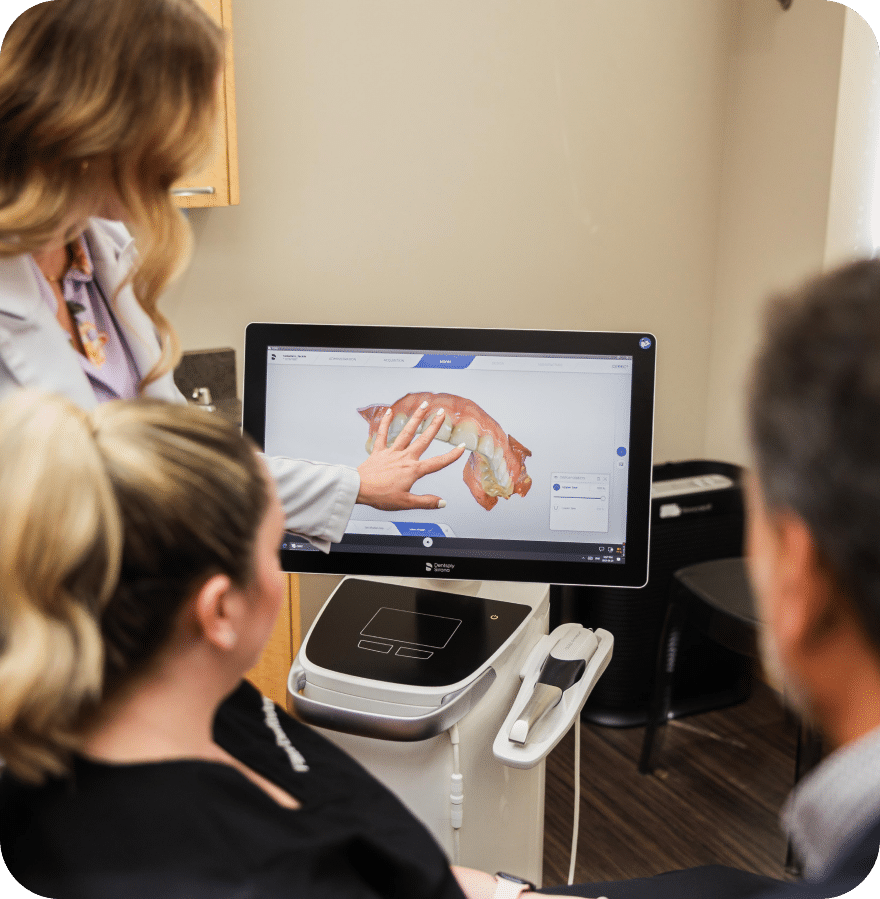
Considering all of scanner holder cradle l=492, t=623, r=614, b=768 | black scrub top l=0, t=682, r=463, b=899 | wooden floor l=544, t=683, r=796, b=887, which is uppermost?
black scrub top l=0, t=682, r=463, b=899

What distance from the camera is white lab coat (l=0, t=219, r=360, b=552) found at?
3.47ft

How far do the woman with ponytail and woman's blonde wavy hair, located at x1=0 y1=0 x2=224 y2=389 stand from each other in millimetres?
386

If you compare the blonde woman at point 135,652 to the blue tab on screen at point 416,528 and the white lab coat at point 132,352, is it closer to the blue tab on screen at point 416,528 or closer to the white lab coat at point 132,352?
the white lab coat at point 132,352

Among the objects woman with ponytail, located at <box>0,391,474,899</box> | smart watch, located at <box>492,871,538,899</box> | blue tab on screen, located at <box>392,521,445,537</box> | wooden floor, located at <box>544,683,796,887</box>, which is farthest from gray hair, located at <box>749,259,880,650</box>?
wooden floor, located at <box>544,683,796,887</box>

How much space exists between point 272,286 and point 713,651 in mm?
1598

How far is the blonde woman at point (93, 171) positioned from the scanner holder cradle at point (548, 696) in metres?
0.66

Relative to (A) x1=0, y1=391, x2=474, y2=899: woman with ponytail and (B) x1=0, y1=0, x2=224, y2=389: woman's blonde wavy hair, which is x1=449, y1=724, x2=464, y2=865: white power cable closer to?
(A) x1=0, y1=391, x2=474, y2=899: woman with ponytail

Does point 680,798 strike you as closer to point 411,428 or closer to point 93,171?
point 411,428

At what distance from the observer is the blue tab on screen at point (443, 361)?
1.42 meters

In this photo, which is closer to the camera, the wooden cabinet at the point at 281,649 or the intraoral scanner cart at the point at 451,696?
the intraoral scanner cart at the point at 451,696

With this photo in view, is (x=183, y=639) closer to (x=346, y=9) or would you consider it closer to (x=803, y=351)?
(x=803, y=351)

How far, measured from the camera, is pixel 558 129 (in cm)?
267

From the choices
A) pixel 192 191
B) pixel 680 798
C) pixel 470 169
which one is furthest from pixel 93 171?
pixel 680 798

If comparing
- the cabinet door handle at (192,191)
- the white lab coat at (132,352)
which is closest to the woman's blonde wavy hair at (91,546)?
the white lab coat at (132,352)
